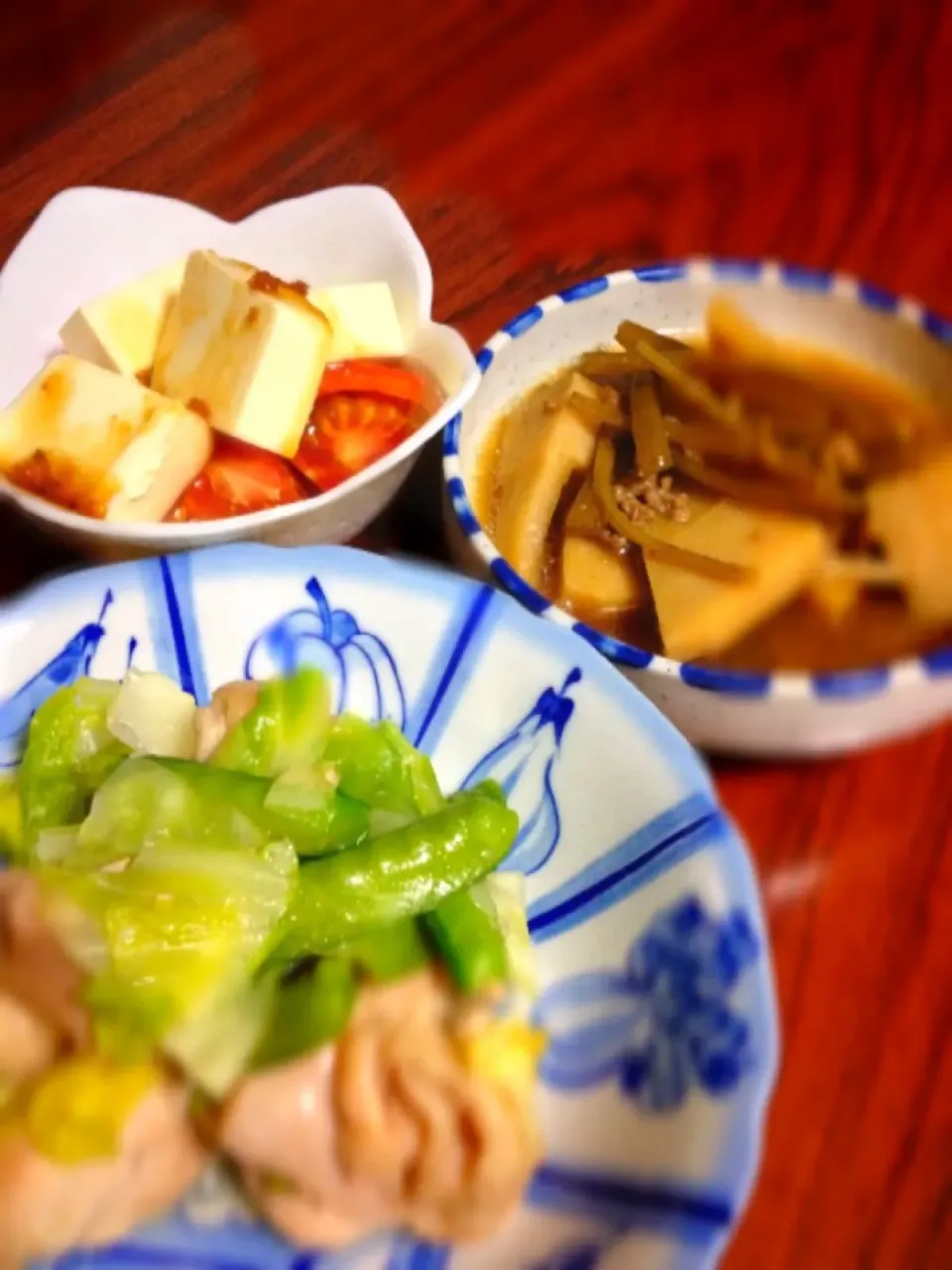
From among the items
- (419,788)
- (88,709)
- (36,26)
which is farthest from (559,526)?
(36,26)

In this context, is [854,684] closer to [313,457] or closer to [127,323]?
[313,457]

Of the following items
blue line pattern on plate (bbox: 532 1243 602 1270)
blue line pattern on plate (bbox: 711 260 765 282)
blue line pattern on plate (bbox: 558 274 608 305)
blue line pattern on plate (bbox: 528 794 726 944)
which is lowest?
blue line pattern on plate (bbox: 532 1243 602 1270)

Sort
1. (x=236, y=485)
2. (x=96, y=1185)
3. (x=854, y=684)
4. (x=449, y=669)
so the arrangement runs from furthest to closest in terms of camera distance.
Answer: (x=236, y=485) → (x=449, y=669) → (x=854, y=684) → (x=96, y=1185)

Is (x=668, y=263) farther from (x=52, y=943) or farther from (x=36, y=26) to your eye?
(x=36, y=26)

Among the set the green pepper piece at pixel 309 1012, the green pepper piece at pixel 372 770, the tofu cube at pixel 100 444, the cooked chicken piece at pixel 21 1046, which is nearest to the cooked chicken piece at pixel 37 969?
the cooked chicken piece at pixel 21 1046

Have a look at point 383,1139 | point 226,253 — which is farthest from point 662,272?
point 383,1139

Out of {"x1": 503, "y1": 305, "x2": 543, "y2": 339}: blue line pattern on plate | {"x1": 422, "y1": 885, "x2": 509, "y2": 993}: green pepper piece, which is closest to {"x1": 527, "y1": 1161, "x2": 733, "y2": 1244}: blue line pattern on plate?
{"x1": 422, "y1": 885, "x2": 509, "y2": 993}: green pepper piece

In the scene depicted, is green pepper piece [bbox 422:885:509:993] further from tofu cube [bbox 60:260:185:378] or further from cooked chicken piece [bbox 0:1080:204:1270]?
tofu cube [bbox 60:260:185:378]
